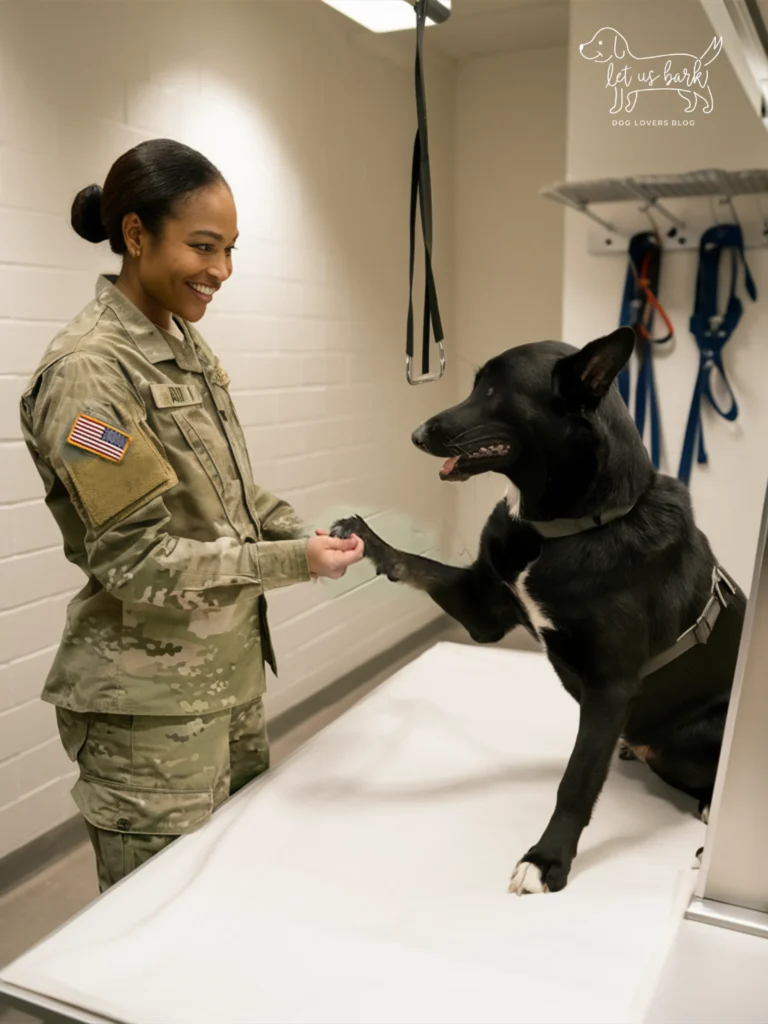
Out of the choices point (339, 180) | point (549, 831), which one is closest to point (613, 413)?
point (549, 831)

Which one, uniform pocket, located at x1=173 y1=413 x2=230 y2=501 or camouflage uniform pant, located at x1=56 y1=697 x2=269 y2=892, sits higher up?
uniform pocket, located at x1=173 y1=413 x2=230 y2=501

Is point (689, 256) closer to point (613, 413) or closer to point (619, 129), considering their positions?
point (619, 129)

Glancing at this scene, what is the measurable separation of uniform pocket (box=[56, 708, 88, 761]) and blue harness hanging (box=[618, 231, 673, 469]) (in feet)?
2.83

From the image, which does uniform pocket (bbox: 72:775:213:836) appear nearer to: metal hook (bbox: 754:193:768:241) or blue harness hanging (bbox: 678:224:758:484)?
blue harness hanging (bbox: 678:224:758:484)

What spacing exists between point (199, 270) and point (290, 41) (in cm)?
134

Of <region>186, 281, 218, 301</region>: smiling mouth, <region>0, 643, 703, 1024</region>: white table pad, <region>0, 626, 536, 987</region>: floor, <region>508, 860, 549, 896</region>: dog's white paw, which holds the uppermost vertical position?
<region>186, 281, 218, 301</region>: smiling mouth

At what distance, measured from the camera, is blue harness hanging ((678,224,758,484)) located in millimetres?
1136

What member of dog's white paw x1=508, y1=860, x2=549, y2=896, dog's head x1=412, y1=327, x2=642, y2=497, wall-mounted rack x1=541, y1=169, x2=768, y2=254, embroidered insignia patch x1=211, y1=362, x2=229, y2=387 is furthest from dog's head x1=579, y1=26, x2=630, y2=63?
dog's white paw x1=508, y1=860, x2=549, y2=896

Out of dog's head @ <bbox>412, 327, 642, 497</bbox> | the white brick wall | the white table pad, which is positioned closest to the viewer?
the white table pad

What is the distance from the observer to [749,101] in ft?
3.21

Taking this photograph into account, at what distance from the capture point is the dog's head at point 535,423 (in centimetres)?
88

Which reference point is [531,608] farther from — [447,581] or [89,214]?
[89,214]

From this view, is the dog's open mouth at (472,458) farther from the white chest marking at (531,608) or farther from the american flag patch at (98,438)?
the american flag patch at (98,438)

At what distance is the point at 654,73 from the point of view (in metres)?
0.97
